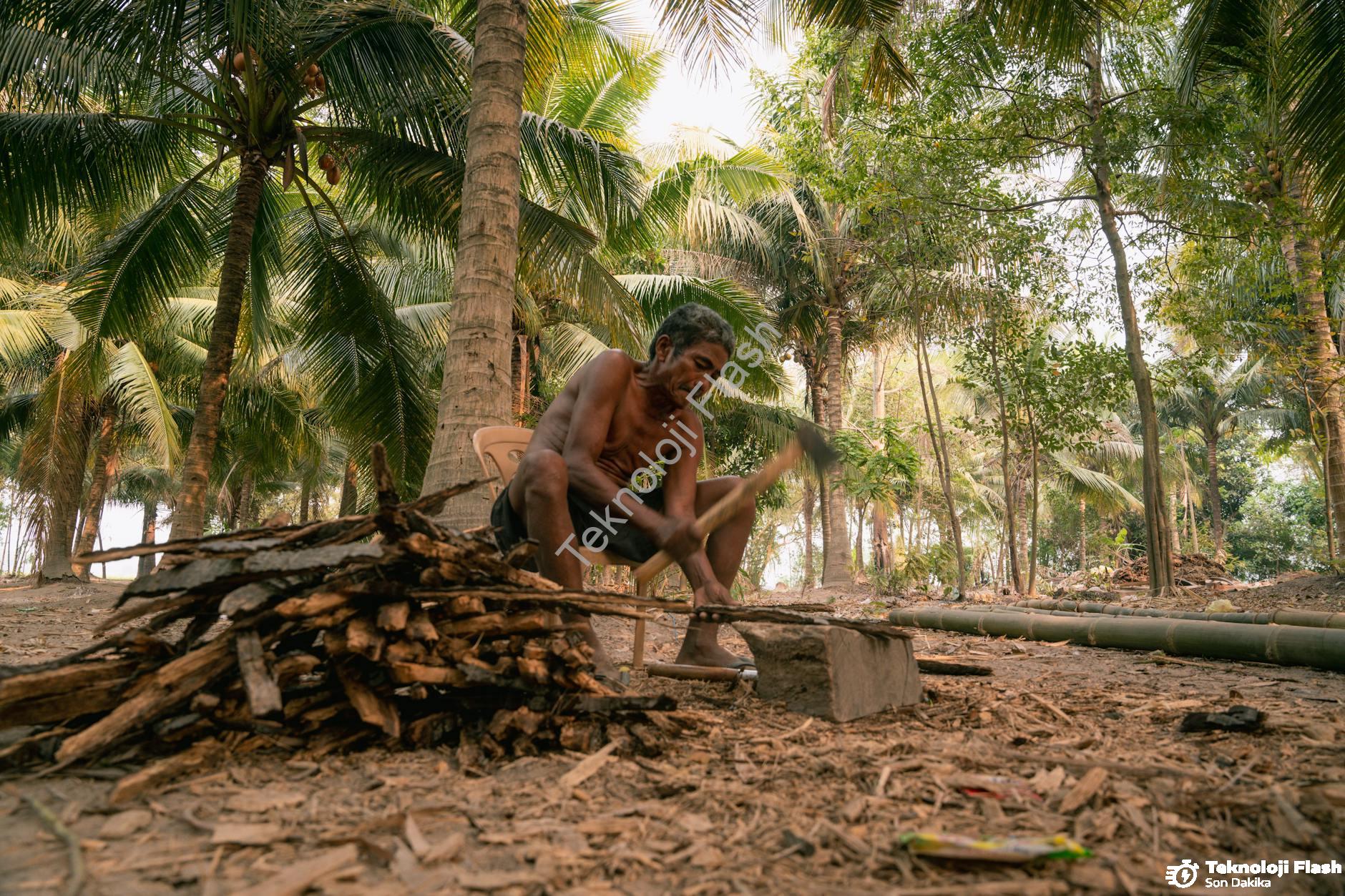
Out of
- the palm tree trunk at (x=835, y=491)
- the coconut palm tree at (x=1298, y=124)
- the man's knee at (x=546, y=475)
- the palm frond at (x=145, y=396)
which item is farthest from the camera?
the palm tree trunk at (x=835, y=491)

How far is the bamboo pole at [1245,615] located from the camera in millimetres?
4164

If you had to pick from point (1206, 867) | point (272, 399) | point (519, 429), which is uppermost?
point (272, 399)

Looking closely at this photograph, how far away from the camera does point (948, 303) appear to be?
9.25 meters

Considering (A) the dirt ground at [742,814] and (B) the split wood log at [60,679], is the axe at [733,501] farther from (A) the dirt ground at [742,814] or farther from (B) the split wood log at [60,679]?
(B) the split wood log at [60,679]

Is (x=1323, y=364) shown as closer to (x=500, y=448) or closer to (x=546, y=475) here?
(x=500, y=448)

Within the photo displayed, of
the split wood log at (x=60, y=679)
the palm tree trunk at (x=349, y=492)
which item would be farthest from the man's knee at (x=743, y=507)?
the palm tree trunk at (x=349, y=492)

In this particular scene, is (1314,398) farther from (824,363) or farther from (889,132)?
(824,363)

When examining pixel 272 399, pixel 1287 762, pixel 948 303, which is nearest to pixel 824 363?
pixel 948 303

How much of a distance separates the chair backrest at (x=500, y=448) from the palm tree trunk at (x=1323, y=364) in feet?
26.6

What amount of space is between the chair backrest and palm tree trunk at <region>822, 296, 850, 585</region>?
33.7 feet

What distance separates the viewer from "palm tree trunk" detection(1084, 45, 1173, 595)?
7129 mm

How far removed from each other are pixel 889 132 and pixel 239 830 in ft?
26.2

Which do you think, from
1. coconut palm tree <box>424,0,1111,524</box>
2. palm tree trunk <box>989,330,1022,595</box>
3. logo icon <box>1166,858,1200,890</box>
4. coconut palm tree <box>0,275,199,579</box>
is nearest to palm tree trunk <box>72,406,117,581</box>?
coconut palm tree <box>0,275,199,579</box>

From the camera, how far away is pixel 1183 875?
49.1 inches
